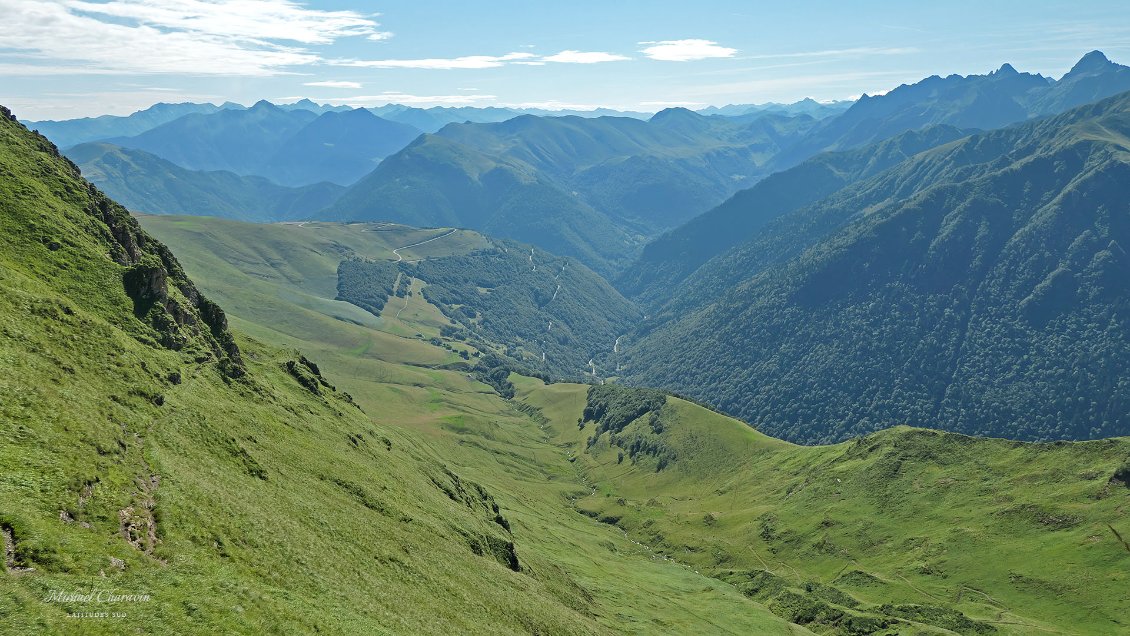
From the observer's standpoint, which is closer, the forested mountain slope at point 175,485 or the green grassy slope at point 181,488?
the forested mountain slope at point 175,485

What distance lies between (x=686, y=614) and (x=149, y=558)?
129 meters

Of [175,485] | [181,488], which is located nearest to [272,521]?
[181,488]

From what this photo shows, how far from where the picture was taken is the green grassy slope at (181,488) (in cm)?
5303

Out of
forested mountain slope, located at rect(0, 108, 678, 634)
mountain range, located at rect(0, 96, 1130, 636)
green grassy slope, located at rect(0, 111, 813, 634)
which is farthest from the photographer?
mountain range, located at rect(0, 96, 1130, 636)

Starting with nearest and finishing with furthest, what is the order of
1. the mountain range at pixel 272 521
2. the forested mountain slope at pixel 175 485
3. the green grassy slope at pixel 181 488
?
the forested mountain slope at pixel 175 485, the green grassy slope at pixel 181 488, the mountain range at pixel 272 521

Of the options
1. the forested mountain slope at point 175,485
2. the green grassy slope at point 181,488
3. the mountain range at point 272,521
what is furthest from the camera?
the mountain range at point 272,521

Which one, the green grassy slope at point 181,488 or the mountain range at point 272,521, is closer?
the green grassy slope at point 181,488

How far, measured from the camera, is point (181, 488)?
71.2 m

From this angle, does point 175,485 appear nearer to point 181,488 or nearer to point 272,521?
point 181,488

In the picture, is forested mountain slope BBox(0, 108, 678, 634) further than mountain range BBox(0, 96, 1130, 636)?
No

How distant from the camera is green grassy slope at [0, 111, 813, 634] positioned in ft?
174

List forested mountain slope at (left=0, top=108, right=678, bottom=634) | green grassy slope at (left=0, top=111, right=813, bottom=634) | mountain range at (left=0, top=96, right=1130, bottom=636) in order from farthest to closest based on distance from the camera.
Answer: mountain range at (left=0, top=96, right=1130, bottom=636), green grassy slope at (left=0, top=111, right=813, bottom=634), forested mountain slope at (left=0, top=108, right=678, bottom=634)

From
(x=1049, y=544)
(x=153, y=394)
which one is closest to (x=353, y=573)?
(x=153, y=394)

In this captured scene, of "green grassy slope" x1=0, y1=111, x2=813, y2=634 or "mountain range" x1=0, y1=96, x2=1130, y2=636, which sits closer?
"green grassy slope" x1=0, y1=111, x2=813, y2=634
